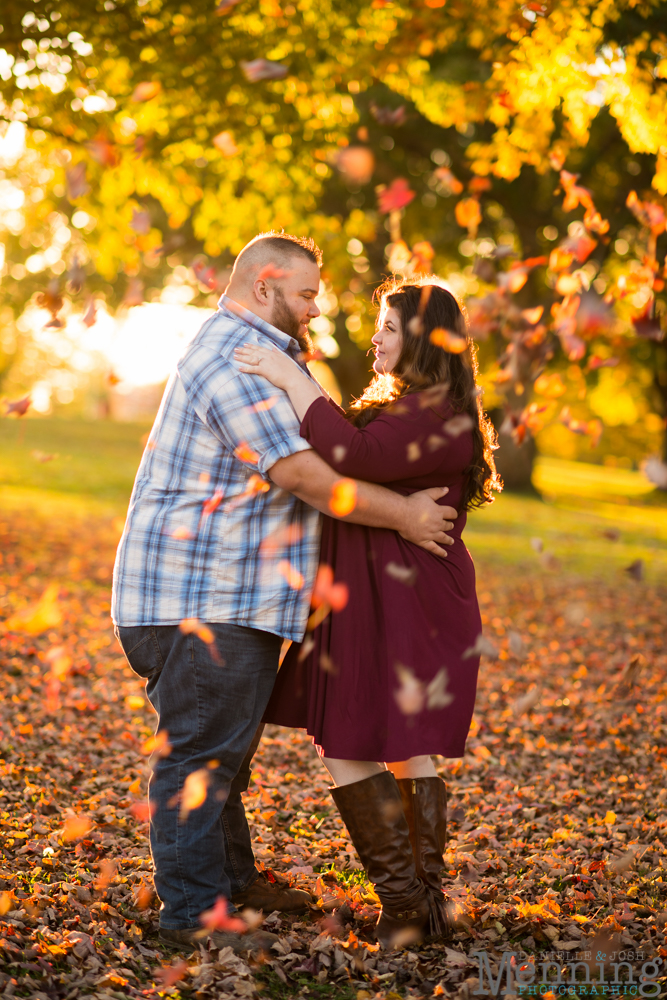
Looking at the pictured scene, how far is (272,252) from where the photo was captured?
327 cm

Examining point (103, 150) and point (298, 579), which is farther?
point (103, 150)

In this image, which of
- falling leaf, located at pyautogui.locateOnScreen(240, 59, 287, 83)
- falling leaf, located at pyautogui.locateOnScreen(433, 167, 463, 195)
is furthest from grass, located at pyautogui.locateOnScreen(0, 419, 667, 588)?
falling leaf, located at pyautogui.locateOnScreen(240, 59, 287, 83)

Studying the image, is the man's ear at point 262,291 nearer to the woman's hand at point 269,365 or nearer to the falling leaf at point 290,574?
the woman's hand at point 269,365

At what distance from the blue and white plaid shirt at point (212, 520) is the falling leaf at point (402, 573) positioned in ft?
1.05

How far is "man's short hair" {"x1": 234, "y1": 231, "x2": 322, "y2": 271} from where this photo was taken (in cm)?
328

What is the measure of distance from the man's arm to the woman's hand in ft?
0.91

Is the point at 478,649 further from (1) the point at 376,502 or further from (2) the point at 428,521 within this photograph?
(1) the point at 376,502

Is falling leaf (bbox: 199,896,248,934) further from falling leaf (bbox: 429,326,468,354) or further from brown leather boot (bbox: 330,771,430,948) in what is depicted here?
falling leaf (bbox: 429,326,468,354)

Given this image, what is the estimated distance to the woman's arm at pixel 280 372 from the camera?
3084 mm

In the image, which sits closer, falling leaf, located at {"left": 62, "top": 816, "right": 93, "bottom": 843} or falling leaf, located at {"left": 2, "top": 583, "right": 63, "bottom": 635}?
falling leaf, located at {"left": 62, "top": 816, "right": 93, "bottom": 843}

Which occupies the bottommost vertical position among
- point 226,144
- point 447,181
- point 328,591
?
point 328,591

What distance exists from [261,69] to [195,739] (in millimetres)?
6293

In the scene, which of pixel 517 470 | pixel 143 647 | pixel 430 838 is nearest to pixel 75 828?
pixel 143 647

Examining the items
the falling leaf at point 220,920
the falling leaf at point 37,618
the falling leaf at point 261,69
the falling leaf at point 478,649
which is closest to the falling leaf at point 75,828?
the falling leaf at point 220,920
